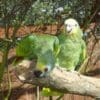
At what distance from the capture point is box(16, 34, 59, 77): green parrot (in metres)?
1.42

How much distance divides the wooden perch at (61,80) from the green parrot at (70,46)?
0.55m

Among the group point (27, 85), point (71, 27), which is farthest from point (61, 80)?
point (27, 85)

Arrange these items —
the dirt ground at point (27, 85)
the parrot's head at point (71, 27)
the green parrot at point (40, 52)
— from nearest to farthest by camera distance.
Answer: the green parrot at point (40, 52), the parrot's head at point (71, 27), the dirt ground at point (27, 85)

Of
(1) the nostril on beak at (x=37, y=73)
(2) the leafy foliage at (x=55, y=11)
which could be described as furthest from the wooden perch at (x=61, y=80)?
(2) the leafy foliage at (x=55, y=11)

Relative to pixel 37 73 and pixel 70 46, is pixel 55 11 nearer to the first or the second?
pixel 70 46

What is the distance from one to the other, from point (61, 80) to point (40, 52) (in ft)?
0.45

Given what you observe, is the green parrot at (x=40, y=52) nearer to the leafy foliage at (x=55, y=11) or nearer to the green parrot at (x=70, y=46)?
the green parrot at (x=70, y=46)

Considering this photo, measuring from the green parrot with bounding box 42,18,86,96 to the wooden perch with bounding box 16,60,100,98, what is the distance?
0.55 meters

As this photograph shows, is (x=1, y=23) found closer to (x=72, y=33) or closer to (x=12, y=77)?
(x=12, y=77)

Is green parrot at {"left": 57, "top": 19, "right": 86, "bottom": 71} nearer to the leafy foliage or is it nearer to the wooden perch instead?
the wooden perch

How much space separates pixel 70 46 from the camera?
2.22 meters

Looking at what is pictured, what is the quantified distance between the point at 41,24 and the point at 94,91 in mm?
1425

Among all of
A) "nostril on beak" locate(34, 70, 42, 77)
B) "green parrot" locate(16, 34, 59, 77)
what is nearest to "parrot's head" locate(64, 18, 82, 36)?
"green parrot" locate(16, 34, 59, 77)

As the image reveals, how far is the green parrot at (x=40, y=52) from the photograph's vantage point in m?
1.42
